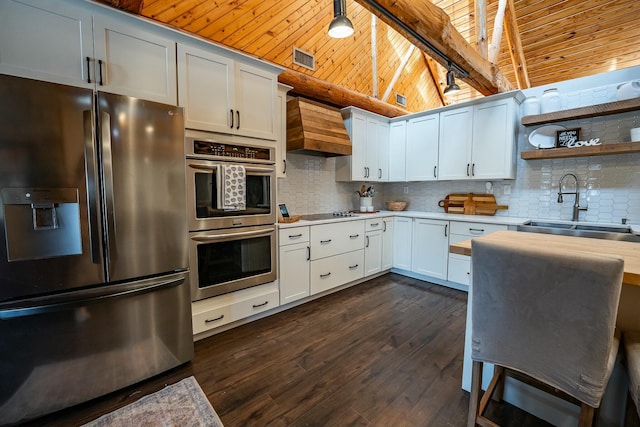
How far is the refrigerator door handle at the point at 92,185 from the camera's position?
1.47 m

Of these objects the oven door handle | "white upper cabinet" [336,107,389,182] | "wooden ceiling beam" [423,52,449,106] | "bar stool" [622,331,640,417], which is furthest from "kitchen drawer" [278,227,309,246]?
"wooden ceiling beam" [423,52,449,106]

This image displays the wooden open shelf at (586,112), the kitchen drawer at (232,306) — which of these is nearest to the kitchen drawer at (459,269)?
the wooden open shelf at (586,112)

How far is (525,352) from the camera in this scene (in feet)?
3.59

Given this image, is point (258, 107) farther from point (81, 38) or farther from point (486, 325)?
point (486, 325)

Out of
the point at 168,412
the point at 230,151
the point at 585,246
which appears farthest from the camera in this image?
the point at 230,151

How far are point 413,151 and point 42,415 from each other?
14.0ft

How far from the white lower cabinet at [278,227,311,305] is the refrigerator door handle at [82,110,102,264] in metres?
1.40

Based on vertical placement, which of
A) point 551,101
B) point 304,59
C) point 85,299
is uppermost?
point 304,59

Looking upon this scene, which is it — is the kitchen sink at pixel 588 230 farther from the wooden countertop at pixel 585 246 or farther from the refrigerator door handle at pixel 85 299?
the refrigerator door handle at pixel 85 299

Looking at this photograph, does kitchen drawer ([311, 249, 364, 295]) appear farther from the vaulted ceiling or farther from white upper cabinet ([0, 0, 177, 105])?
the vaulted ceiling

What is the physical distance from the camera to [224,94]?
2.24m

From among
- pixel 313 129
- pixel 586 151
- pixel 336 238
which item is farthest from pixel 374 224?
pixel 586 151

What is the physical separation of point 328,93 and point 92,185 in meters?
2.81

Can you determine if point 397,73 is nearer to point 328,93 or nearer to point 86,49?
point 328,93
